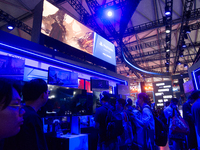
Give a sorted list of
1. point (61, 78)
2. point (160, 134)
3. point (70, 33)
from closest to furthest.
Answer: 1. point (160, 134)
2. point (61, 78)
3. point (70, 33)

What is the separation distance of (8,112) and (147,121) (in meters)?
2.34

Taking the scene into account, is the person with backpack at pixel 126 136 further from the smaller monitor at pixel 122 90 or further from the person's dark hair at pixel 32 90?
the smaller monitor at pixel 122 90

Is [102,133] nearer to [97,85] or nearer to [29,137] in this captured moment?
[29,137]

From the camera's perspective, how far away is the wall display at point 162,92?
39.5 feet

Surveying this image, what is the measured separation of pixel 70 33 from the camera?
4.61m

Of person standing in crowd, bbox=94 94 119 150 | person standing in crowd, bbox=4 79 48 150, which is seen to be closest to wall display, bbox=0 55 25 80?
person standing in crowd, bbox=94 94 119 150

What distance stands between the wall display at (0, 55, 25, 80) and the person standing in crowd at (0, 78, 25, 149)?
2401mm

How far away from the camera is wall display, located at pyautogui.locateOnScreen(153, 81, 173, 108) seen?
39.5 feet

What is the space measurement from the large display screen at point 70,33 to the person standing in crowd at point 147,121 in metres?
2.99

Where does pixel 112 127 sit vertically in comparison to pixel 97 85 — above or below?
below

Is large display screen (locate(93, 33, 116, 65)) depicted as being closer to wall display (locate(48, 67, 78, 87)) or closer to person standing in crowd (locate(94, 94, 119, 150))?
wall display (locate(48, 67, 78, 87))

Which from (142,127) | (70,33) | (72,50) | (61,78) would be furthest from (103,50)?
(142,127)

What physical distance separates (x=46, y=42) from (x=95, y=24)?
404 cm

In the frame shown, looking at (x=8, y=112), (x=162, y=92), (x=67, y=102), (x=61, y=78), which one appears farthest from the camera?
(x=162, y=92)
